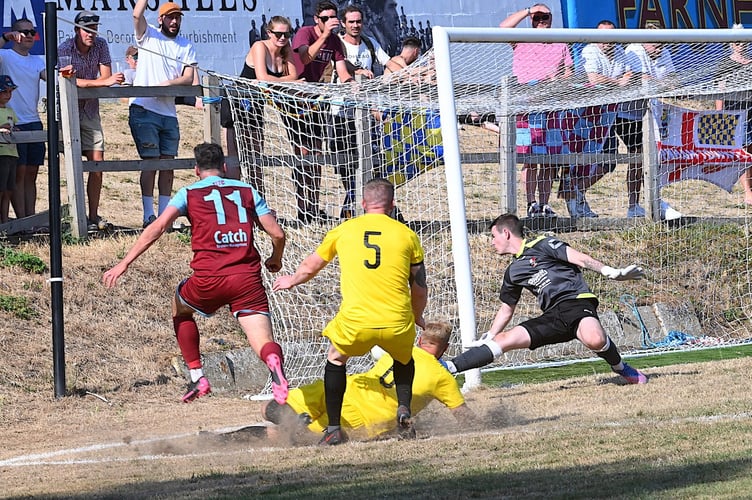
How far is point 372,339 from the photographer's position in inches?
286

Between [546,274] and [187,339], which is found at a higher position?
[546,274]

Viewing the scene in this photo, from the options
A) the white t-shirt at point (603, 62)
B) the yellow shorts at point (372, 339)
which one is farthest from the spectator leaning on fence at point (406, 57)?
the yellow shorts at point (372, 339)

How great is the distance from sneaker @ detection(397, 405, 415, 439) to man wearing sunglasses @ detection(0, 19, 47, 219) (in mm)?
7146

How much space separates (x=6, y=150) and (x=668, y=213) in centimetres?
771

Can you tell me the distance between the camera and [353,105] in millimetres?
12758

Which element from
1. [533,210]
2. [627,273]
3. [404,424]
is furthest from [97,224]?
[404,424]

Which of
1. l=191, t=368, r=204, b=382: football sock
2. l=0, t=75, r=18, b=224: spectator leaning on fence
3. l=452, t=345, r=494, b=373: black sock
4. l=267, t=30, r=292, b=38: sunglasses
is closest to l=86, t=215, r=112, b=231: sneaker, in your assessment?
l=0, t=75, r=18, b=224: spectator leaning on fence

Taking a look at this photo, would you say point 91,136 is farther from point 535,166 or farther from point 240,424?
point 240,424

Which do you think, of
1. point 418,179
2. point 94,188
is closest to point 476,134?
point 418,179

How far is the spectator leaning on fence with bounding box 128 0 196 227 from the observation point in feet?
44.0

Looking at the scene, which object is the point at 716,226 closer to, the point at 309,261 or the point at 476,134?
the point at 476,134

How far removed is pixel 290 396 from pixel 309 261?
0.85 metres

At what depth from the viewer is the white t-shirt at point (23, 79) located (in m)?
13.2

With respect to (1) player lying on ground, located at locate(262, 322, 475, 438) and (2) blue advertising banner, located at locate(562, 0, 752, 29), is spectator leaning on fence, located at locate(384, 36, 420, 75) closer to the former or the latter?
(2) blue advertising banner, located at locate(562, 0, 752, 29)
